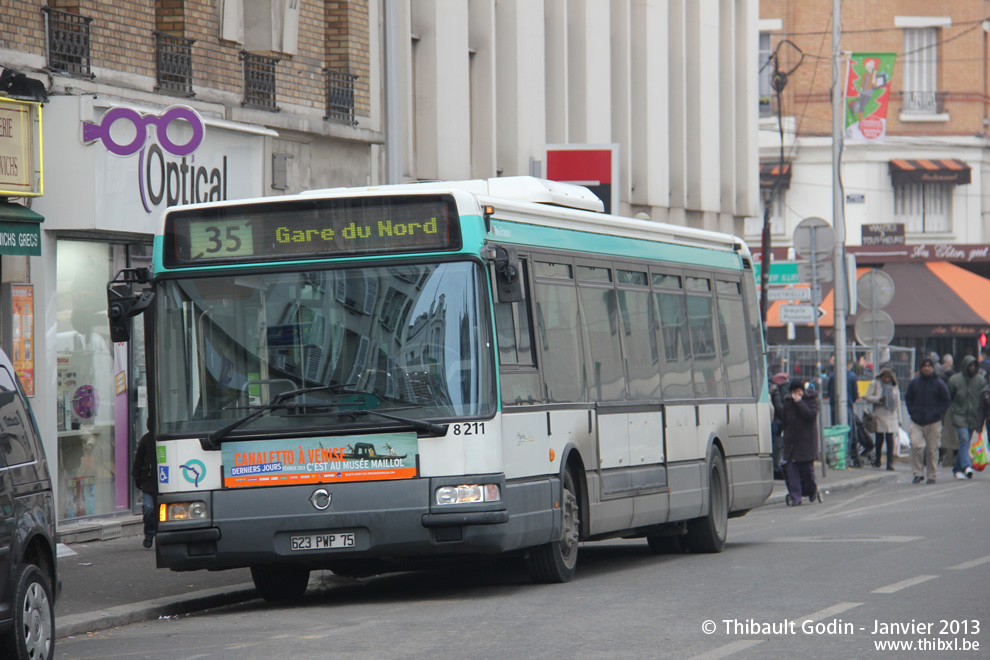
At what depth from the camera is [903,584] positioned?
37.3 ft

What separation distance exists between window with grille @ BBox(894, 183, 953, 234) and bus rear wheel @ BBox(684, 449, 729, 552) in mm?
35339

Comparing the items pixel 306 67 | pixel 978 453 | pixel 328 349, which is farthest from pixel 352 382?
pixel 978 453

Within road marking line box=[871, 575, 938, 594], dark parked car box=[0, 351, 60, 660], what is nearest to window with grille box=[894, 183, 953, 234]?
road marking line box=[871, 575, 938, 594]

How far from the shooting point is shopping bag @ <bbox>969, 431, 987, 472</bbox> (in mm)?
26703

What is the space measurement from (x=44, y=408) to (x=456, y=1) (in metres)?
11.1

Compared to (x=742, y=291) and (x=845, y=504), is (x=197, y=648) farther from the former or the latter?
(x=845, y=504)

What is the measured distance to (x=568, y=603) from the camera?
10.7 meters

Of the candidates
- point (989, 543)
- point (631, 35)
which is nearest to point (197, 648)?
point (989, 543)

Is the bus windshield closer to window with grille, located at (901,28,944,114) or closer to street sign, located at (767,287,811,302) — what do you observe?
street sign, located at (767,287,811,302)

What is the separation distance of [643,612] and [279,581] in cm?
314

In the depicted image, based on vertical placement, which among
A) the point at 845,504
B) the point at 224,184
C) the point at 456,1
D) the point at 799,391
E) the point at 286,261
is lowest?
the point at 845,504

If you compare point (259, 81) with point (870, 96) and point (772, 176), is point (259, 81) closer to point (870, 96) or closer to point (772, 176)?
point (870, 96)

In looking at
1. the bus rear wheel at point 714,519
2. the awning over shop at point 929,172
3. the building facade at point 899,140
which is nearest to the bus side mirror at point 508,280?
the bus rear wheel at point 714,519

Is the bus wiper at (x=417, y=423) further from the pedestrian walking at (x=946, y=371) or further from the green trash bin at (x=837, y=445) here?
the pedestrian walking at (x=946, y=371)
